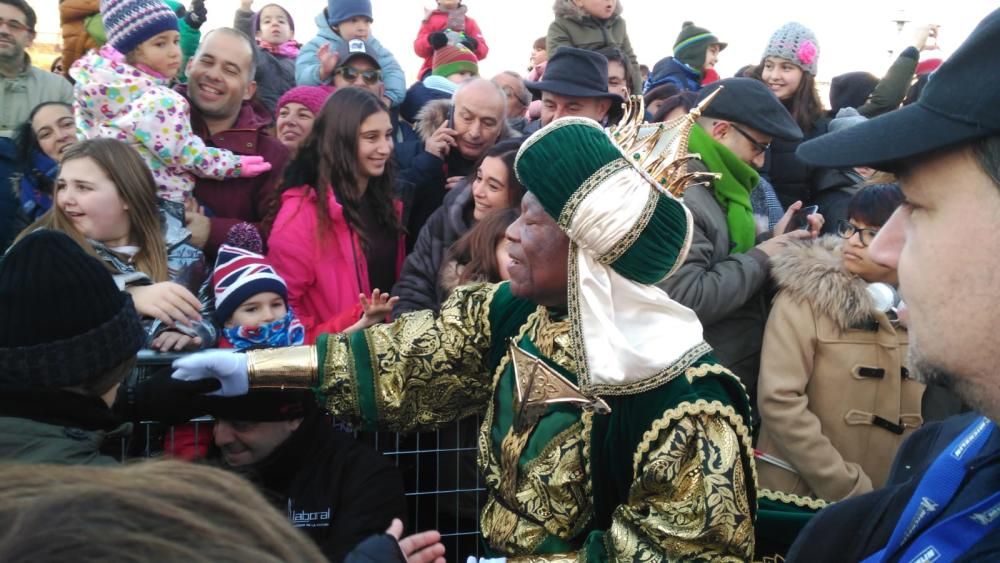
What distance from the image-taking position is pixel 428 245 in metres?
4.37

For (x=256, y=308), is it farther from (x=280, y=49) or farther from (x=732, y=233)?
(x=280, y=49)

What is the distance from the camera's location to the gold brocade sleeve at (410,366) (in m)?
2.87

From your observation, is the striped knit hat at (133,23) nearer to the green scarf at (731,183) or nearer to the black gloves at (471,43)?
the green scarf at (731,183)

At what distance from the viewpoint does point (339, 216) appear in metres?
4.29

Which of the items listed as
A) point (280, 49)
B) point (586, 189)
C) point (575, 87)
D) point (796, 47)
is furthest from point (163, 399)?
point (280, 49)

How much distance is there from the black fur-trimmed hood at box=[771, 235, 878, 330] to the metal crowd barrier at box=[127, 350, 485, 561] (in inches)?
54.3

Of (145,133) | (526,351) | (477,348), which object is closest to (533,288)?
(526,351)

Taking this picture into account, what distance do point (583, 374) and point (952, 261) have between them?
1064 mm

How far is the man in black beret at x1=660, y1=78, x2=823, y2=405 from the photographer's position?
3.87 metres

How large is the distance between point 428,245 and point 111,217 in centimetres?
132

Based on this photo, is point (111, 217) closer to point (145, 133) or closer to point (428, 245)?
point (145, 133)

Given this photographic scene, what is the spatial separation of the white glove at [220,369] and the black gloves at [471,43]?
198 inches

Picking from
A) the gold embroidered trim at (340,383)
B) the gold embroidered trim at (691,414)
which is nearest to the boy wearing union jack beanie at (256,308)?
the gold embroidered trim at (340,383)

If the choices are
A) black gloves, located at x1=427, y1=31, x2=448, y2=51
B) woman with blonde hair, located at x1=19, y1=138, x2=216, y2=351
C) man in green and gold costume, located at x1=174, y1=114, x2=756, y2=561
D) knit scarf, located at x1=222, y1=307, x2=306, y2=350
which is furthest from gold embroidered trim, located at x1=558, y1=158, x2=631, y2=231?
black gloves, located at x1=427, y1=31, x2=448, y2=51
